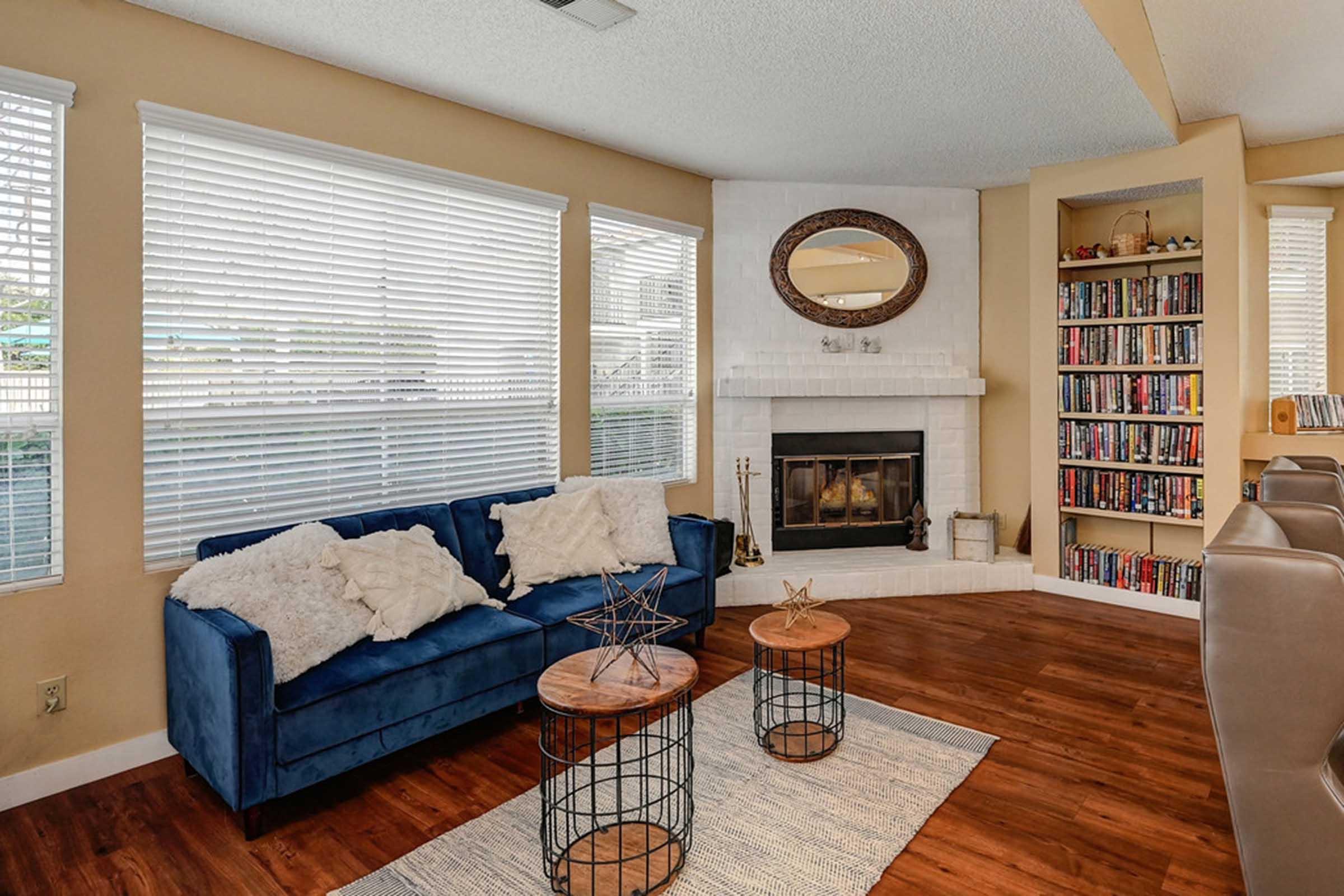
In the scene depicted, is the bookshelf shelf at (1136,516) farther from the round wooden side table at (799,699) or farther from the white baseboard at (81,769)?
the white baseboard at (81,769)

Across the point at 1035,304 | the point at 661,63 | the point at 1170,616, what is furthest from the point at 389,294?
the point at 1170,616

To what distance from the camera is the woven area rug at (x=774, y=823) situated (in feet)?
6.77

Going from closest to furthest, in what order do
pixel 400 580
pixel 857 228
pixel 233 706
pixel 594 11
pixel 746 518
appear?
pixel 233 706, pixel 594 11, pixel 400 580, pixel 746 518, pixel 857 228

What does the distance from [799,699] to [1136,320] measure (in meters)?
3.07

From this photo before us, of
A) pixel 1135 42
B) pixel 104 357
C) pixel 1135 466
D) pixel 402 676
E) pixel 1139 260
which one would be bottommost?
pixel 402 676

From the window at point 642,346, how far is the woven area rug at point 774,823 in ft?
6.43

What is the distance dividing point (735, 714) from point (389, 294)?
2.30m

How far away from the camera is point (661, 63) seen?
320 cm

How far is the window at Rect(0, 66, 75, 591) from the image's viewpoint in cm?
245

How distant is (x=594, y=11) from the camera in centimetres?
271

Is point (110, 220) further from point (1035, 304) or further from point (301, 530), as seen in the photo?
point (1035, 304)

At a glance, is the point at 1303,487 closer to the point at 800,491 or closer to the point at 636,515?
the point at 636,515

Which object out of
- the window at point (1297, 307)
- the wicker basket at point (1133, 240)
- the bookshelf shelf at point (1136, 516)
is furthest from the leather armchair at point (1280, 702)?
the window at point (1297, 307)

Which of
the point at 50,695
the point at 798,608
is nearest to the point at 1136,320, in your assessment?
the point at 798,608
